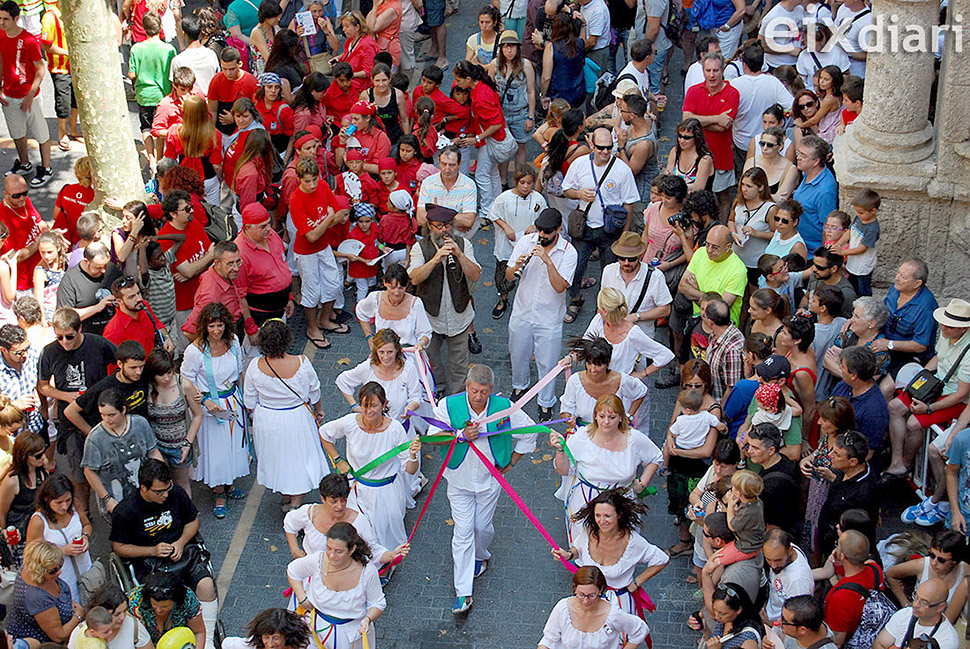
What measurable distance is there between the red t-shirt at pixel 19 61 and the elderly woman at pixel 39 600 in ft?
25.1

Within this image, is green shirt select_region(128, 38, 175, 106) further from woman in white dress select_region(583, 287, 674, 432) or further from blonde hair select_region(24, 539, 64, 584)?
blonde hair select_region(24, 539, 64, 584)

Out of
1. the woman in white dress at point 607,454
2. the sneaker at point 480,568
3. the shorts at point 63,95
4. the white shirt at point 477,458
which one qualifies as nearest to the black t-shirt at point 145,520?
the white shirt at point 477,458

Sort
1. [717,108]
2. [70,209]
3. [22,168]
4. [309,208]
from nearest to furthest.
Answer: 1. [309,208]
2. [70,209]
3. [717,108]
4. [22,168]

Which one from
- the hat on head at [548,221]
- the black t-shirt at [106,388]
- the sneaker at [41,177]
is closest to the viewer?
the black t-shirt at [106,388]

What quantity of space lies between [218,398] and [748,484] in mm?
4223

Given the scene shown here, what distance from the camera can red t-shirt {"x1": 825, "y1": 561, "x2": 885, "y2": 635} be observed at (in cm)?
769

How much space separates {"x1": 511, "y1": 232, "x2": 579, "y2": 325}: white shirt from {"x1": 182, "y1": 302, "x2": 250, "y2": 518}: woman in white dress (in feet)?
8.22

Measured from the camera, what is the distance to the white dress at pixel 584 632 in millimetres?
7637

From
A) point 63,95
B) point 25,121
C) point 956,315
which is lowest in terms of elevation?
point 956,315

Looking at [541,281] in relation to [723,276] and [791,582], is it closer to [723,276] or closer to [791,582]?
[723,276]

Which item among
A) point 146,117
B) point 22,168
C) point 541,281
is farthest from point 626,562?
point 22,168

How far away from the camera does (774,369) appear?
8859mm

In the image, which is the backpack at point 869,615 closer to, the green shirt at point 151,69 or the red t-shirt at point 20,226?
the red t-shirt at point 20,226

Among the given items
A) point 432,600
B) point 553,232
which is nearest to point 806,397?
point 553,232
